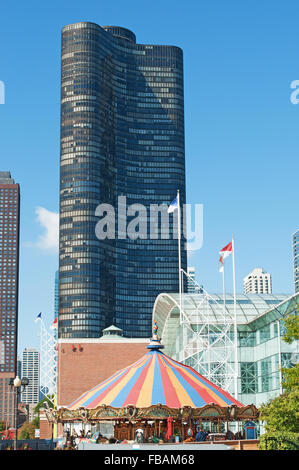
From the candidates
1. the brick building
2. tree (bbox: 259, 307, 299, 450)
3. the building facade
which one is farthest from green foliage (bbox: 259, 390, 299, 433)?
the brick building

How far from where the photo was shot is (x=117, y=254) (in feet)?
649

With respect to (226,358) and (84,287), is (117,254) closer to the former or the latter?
(84,287)

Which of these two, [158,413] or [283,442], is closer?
[283,442]

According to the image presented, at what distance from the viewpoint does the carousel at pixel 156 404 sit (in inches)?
1518

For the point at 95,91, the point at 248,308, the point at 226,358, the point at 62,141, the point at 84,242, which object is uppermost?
the point at 95,91

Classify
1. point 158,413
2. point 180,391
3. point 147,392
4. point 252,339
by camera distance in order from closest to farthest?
point 158,413
point 147,392
point 180,391
point 252,339

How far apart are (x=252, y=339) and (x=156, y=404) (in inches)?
1414

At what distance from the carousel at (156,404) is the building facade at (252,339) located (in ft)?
70.0

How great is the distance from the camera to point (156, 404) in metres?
38.3

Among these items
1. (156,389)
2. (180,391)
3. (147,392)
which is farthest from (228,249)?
(147,392)

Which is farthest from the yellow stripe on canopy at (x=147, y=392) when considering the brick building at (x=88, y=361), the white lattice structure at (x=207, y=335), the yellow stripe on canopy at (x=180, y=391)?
the brick building at (x=88, y=361)

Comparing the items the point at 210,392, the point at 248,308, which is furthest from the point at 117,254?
the point at 210,392

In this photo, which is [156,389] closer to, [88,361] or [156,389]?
[156,389]
